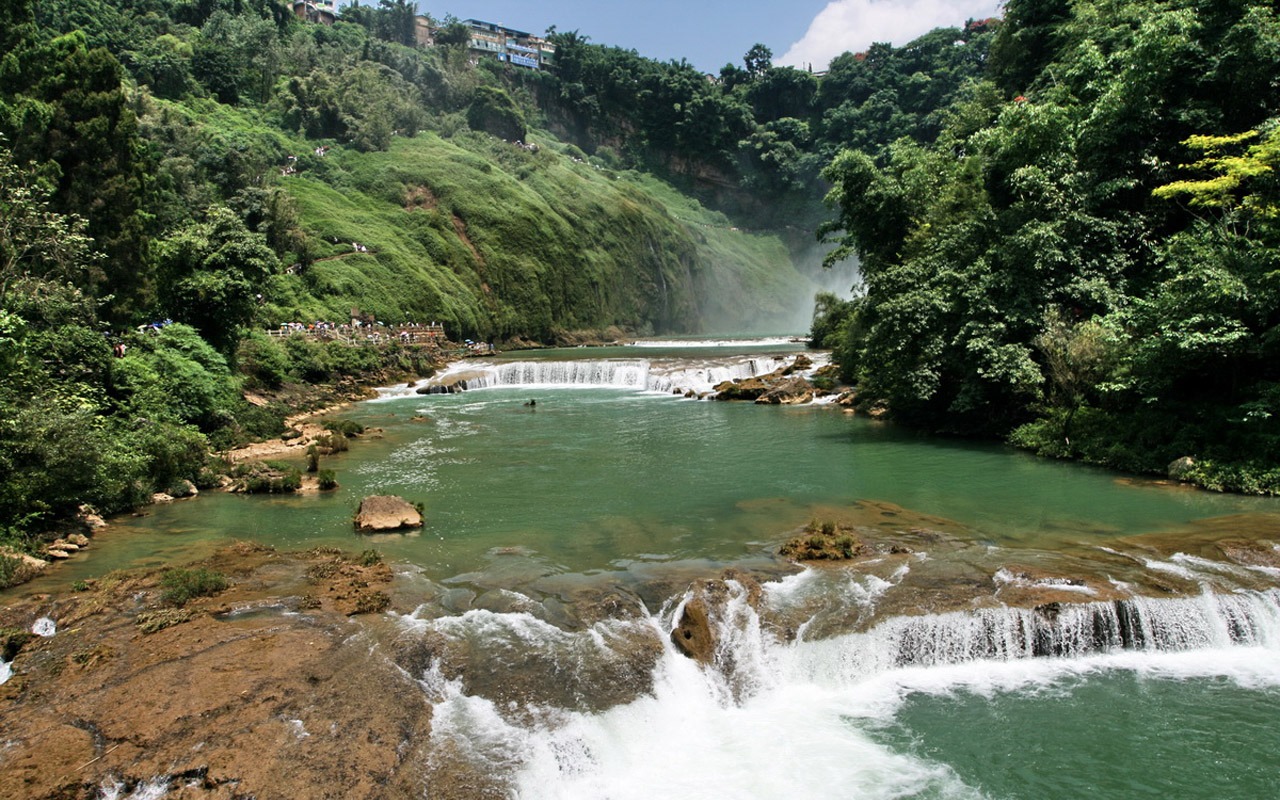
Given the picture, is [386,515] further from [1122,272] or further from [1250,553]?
[1122,272]

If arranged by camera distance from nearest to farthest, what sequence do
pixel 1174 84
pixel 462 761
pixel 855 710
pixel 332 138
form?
1. pixel 462 761
2. pixel 855 710
3. pixel 1174 84
4. pixel 332 138

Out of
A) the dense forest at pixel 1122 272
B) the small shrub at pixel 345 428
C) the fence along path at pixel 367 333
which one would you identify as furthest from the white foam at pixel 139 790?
the fence along path at pixel 367 333

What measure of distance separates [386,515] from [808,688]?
25.6ft

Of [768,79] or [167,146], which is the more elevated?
[768,79]

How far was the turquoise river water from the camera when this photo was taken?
6.88 metres

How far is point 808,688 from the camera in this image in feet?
27.9

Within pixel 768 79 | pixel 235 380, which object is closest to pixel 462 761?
pixel 235 380

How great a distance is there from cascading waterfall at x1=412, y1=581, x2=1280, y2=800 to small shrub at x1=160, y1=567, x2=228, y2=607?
291cm

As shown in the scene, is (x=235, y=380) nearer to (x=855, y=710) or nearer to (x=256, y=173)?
(x=855, y=710)

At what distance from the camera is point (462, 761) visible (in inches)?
256

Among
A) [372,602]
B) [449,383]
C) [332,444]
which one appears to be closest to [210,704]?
[372,602]

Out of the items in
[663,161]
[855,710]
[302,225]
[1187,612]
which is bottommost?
[855,710]

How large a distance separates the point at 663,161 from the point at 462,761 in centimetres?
11133

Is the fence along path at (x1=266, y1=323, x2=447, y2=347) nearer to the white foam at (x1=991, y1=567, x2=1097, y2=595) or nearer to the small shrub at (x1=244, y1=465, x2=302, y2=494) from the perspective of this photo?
the small shrub at (x1=244, y1=465, x2=302, y2=494)
